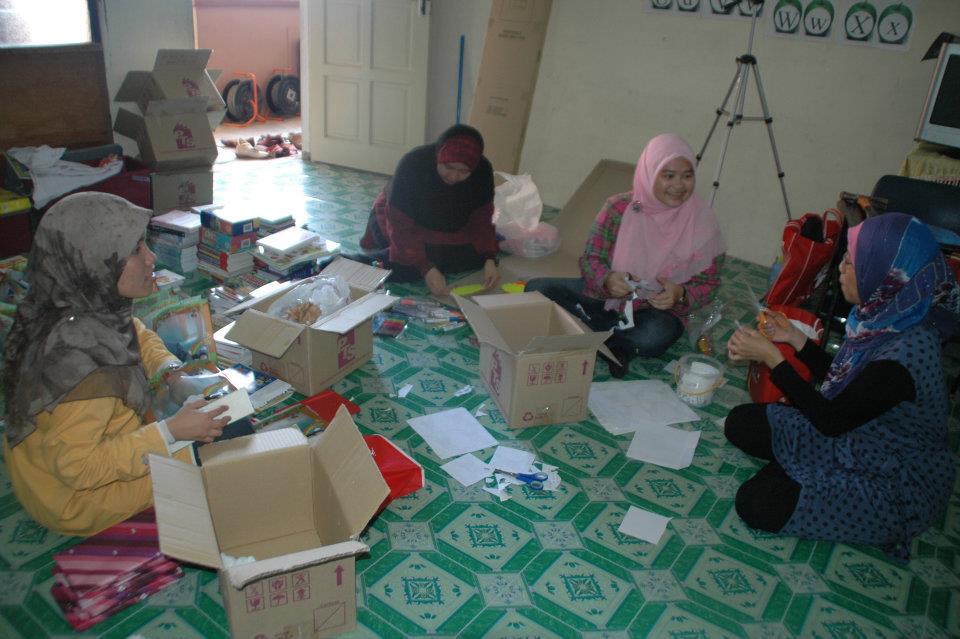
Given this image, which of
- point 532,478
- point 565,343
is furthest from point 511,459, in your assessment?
point 565,343

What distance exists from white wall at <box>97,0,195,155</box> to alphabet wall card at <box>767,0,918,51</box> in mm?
3563

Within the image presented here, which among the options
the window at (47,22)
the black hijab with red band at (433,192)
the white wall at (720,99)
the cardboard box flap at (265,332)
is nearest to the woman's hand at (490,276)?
the black hijab with red band at (433,192)

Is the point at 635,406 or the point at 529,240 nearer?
the point at 635,406

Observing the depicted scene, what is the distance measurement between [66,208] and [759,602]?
2038 mm

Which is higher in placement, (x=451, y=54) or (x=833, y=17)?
(x=833, y=17)

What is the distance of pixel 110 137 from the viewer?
4148mm

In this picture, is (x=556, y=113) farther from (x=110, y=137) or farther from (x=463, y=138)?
(x=110, y=137)

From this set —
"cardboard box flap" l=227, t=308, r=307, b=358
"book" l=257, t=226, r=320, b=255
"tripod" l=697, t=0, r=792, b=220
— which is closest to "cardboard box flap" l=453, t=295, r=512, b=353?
"cardboard box flap" l=227, t=308, r=307, b=358

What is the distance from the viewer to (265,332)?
96.4 inches

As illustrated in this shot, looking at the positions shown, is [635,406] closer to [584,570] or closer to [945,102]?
[584,570]

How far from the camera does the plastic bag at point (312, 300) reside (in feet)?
8.72

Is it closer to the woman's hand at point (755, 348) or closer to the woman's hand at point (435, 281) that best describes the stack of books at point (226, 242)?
the woman's hand at point (435, 281)

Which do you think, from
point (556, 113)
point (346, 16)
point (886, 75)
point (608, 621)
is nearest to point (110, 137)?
point (346, 16)

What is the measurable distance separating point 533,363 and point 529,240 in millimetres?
1711
